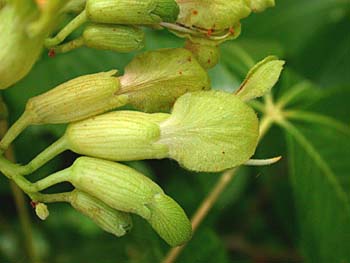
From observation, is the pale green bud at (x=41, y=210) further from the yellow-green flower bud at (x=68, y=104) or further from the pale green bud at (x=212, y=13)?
the pale green bud at (x=212, y=13)

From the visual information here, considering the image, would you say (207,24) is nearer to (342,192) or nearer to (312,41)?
(342,192)

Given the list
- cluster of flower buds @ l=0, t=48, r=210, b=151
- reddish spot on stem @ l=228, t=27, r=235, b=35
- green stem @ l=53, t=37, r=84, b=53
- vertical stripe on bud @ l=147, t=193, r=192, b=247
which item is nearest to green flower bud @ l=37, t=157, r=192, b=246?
vertical stripe on bud @ l=147, t=193, r=192, b=247

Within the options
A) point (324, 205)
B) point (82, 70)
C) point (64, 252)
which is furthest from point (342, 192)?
point (64, 252)

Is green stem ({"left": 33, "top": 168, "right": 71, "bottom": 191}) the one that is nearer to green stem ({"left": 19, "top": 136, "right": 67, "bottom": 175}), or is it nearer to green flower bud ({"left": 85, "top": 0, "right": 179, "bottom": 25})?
green stem ({"left": 19, "top": 136, "right": 67, "bottom": 175})

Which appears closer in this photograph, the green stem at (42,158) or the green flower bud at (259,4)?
the green stem at (42,158)

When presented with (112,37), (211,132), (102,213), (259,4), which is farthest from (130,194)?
(259,4)

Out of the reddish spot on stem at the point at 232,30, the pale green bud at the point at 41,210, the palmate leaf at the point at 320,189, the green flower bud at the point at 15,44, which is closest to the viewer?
the green flower bud at the point at 15,44

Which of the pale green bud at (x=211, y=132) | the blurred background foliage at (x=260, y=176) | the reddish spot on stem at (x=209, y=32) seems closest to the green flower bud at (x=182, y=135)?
the pale green bud at (x=211, y=132)
